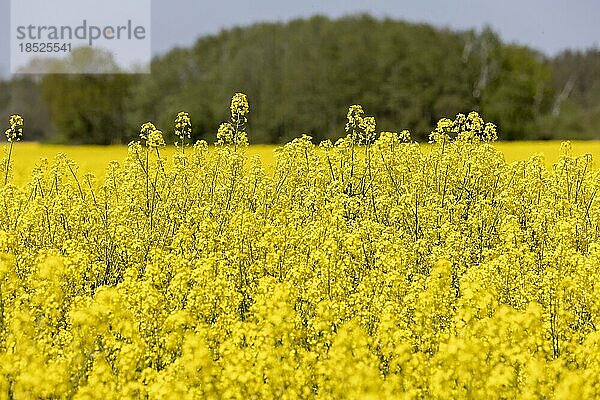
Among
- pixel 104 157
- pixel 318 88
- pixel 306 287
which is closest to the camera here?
pixel 306 287

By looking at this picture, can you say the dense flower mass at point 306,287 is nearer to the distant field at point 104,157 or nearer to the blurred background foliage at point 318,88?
the distant field at point 104,157

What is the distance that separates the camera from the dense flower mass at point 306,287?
164 inches

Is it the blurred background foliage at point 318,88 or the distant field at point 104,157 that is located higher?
the blurred background foliage at point 318,88

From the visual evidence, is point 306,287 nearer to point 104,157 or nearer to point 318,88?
point 104,157

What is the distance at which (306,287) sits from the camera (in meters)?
5.78

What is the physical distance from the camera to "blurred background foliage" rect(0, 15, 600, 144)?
34375 mm

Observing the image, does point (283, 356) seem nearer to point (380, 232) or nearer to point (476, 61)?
point (380, 232)

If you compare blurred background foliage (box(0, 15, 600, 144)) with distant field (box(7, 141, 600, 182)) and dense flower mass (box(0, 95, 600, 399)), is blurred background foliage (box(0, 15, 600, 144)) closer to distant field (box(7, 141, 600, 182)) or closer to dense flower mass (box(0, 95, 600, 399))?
distant field (box(7, 141, 600, 182))

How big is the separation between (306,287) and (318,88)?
101 ft

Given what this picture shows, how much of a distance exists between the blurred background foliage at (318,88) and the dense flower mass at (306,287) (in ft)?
75.4

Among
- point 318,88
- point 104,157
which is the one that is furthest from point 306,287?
point 318,88

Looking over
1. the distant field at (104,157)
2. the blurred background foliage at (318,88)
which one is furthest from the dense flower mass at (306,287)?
the blurred background foliage at (318,88)

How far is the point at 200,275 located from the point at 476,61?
33173mm

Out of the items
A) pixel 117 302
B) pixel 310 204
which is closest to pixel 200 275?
pixel 117 302
